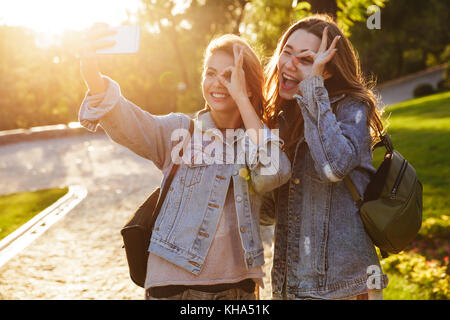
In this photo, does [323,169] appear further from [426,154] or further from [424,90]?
[424,90]

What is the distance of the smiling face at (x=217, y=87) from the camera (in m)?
2.26

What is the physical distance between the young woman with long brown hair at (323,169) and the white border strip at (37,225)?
407 centimetres

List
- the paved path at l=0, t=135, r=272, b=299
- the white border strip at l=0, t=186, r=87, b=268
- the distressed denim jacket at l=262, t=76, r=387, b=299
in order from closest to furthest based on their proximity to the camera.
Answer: the distressed denim jacket at l=262, t=76, r=387, b=299 → the paved path at l=0, t=135, r=272, b=299 → the white border strip at l=0, t=186, r=87, b=268

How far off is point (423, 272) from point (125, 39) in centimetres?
379

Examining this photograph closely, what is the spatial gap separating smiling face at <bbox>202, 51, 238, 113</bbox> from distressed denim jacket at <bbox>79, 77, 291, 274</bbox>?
5.1 inches

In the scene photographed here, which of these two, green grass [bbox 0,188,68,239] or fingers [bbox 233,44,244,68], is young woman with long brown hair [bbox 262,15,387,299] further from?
green grass [bbox 0,188,68,239]

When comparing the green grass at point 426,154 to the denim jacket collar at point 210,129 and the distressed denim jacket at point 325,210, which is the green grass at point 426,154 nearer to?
the distressed denim jacket at point 325,210

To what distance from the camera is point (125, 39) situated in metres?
1.84

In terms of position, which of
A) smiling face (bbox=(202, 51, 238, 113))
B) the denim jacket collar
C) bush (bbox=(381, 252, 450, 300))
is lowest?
bush (bbox=(381, 252, 450, 300))

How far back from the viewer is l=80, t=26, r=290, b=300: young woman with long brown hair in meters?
2.08

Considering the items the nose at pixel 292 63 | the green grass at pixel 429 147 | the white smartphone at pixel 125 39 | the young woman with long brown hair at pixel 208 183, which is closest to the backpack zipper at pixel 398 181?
the young woman with long brown hair at pixel 208 183

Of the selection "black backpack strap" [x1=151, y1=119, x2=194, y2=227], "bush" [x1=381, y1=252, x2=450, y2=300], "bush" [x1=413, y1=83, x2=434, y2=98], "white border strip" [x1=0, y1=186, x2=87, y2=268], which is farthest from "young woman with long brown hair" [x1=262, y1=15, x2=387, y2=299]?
"bush" [x1=413, y1=83, x2=434, y2=98]

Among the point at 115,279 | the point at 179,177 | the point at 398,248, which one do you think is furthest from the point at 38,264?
the point at 398,248

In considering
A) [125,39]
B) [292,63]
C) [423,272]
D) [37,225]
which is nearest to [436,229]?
[423,272]
